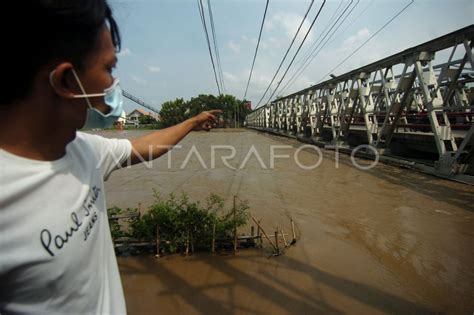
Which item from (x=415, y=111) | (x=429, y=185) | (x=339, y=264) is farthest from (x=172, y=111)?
(x=339, y=264)

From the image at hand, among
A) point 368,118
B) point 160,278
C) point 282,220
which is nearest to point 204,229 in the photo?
point 160,278

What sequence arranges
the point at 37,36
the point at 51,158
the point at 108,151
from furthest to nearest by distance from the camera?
→ the point at 108,151, the point at 51,158, the point at 37,36

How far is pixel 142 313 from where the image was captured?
10.4 feet

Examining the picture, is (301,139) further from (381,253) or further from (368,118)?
(381,253)

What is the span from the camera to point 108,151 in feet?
5.18

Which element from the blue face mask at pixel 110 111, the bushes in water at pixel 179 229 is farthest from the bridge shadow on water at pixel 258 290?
the blue face mask at pixel 110 111

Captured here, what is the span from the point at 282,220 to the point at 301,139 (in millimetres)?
18715

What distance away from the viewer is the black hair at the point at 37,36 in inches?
32.8

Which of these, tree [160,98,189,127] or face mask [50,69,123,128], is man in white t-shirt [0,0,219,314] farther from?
tree [160,98,189,127]

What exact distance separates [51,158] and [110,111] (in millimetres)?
314

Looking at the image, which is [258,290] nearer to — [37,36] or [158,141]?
[158,141]

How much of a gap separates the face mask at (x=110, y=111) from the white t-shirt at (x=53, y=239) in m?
0.12

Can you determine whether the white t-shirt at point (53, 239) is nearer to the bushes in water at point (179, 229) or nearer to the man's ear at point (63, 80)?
the man's ear at point (63, 80)

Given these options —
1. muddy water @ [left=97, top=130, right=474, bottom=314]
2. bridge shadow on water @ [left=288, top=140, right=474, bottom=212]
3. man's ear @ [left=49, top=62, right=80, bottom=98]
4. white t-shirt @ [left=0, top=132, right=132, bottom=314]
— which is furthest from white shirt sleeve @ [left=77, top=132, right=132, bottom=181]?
bridge shadow on water @ [left=288, top=140, right=474, bottom=212]
